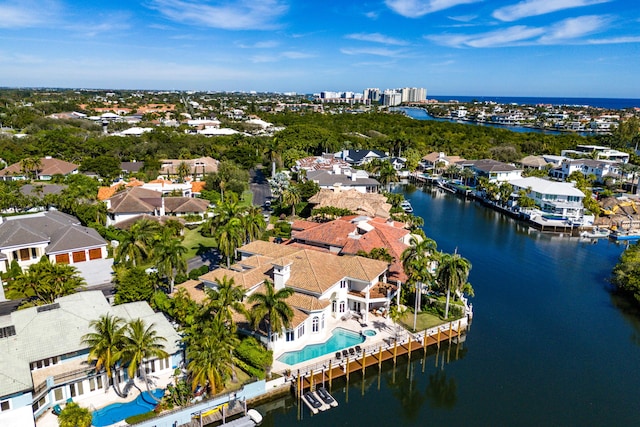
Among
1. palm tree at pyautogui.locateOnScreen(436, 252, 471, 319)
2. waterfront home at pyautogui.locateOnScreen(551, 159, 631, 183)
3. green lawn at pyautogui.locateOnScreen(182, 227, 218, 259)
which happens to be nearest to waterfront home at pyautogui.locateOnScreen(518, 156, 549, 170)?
waterfront home at pyautogui.locateOnScreen(551, 159, 631, 183)

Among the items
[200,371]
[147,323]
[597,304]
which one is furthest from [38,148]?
[597,304]

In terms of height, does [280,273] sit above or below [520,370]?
above

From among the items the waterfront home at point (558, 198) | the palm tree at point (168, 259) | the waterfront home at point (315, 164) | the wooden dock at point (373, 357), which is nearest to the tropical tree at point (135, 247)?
the palm tree at point (168, 259)

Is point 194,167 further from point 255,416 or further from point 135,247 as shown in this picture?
point 255,416

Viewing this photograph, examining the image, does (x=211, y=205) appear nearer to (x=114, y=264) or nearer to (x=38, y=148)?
(x=114, y=264)

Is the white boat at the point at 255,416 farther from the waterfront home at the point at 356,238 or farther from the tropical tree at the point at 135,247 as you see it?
the tropical tree at the point at 135,247

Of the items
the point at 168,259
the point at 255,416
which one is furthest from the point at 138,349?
the point at 168,259

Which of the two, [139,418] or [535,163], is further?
[535,163]
